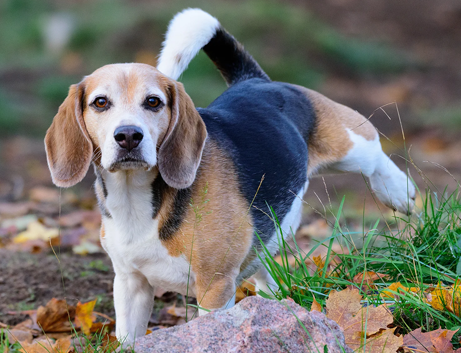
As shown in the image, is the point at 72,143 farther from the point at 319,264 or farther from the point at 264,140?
the point at 319,264

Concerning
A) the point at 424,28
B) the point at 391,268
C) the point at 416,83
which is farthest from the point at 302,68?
the point at 391,268

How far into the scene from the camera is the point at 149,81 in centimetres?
295

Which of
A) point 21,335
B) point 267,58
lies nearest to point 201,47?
point 21,335

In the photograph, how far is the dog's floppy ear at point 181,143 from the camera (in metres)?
2.89

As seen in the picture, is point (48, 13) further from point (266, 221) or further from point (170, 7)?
point (266, 221)

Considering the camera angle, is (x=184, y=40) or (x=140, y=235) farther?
(x=184, y=40)

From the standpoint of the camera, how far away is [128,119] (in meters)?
2.70

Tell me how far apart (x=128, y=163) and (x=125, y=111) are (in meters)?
0.24

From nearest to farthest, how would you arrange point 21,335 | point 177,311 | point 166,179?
1. point 166,179
2. point 21,335
3. point 177,311

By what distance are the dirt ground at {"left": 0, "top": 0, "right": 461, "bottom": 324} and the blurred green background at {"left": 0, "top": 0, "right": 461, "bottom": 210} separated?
40mm

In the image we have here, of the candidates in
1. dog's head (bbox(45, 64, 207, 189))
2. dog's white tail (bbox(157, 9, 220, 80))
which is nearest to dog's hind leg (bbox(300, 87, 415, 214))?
dog's white tail (bbox(157, 9, 220, 80))

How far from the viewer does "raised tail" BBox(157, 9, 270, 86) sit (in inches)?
143

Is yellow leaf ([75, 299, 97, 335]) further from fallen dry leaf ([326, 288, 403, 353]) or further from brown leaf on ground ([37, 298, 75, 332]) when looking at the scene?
fallen dry leaf ([326, 288, 403, 353])

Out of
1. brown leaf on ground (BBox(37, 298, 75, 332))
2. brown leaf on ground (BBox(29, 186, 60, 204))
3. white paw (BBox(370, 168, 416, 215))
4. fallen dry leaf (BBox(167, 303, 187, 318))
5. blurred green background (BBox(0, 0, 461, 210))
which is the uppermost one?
white paw (BBox(370, 168, 416, 215))
